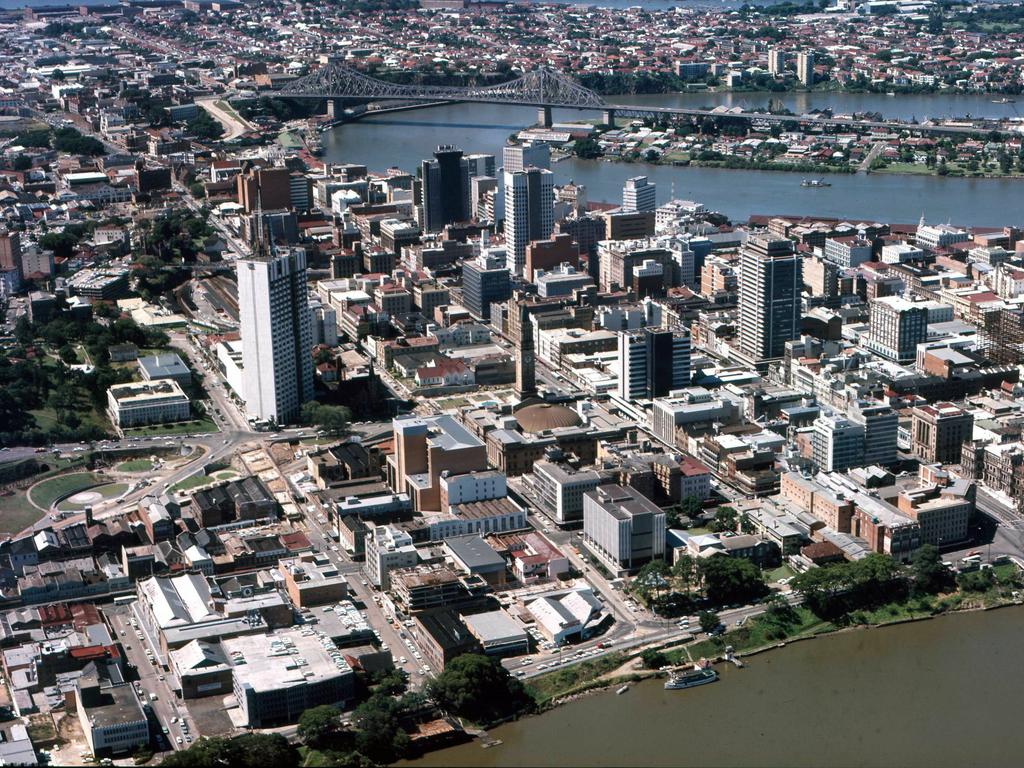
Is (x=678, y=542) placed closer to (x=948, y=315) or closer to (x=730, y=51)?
(x=948, y=315)

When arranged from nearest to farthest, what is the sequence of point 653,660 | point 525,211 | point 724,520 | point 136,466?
1. point 653,660
2. point 724,520
3. point 136,466
4. point 525,211

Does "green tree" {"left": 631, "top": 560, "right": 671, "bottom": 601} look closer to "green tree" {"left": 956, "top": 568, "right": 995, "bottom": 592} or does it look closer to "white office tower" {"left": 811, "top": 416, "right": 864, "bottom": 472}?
"green tree" {"left": 956, "top": 568, "right": 995, "bottom": 592}

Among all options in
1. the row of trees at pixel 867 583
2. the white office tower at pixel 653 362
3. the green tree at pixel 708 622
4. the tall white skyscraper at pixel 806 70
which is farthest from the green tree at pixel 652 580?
the tall white skyscraper at pixel 806 70

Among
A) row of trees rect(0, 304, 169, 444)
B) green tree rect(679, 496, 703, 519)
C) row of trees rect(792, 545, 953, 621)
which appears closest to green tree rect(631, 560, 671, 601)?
row of trees rect(792, 545, 953, 621)

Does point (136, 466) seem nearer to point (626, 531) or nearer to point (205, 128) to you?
point (626, 531)

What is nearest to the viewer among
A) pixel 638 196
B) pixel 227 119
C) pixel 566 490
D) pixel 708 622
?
pixel 708 622

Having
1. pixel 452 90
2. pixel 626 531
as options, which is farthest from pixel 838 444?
pixel 452 90

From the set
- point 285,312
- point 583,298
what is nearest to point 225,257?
point 583,298
